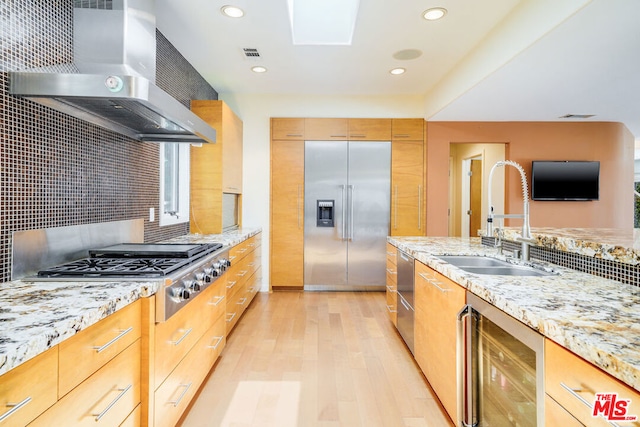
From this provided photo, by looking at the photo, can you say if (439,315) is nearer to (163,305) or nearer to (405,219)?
(163,305)

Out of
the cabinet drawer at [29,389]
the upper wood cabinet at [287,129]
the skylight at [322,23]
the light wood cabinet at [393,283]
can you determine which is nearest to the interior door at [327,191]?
the upper wood cabinet at [287,129]

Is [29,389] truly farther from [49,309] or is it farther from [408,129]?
[408,129]

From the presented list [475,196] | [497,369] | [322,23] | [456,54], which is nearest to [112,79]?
[497,369]

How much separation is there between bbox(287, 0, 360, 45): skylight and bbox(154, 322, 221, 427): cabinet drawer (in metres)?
2.62

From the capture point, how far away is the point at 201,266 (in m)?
1.94

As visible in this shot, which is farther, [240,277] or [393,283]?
[240,277]

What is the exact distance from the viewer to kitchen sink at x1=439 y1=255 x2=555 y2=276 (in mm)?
1792

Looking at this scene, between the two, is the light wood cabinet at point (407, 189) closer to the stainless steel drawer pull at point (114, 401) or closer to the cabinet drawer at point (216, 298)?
the cabinet drawer at point (216, 298)

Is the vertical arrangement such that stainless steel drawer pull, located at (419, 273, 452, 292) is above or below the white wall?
below

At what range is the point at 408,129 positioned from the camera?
14.7ft

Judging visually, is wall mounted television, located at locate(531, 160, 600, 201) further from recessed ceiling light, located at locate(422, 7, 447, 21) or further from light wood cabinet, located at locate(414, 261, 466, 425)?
light wood cabinet, located at locate(414, 261, 466, 425)

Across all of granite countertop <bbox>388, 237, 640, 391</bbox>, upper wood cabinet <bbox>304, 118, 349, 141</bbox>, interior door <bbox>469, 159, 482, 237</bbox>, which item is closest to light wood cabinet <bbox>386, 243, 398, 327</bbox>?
granite countertop <bbox>388, 237, 640, 391</bbox>

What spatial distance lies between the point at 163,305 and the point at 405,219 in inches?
140

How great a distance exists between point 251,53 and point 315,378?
9.56 feet
